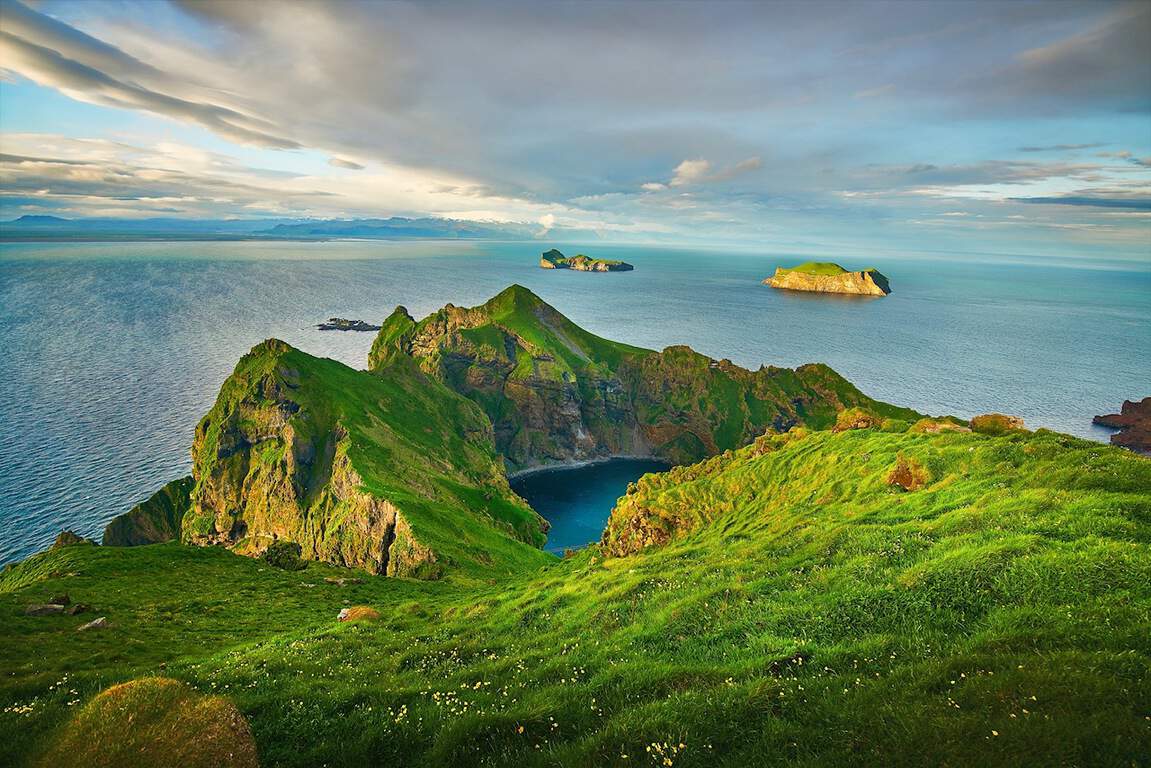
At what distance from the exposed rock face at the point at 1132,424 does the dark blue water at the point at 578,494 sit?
13316 cm

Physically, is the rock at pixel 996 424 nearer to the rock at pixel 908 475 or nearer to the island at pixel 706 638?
the island at pixel 706 638

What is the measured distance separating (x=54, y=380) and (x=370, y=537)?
172236 millimetres

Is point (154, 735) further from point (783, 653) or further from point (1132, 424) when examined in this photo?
point (1132, 424)

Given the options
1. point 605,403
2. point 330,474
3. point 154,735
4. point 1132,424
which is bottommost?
point 605,403

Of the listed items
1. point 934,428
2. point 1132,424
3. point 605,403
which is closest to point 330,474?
point 934,428

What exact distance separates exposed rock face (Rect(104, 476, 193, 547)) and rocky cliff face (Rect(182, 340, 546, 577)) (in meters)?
3.85

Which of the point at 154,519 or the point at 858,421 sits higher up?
the point at 858,421

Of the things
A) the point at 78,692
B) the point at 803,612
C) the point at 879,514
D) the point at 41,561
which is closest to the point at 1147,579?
the point at 803,612

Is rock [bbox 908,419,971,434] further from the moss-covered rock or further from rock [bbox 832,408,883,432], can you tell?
the moss-covered rock

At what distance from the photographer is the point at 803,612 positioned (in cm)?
1922

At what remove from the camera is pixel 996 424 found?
44344mm

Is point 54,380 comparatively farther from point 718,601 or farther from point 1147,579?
point 1147,579

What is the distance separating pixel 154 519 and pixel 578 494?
109018 millimetres

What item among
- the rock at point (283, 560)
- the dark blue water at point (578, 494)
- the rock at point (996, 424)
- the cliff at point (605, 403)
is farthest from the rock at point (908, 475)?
the cliff at point (605, 403)
